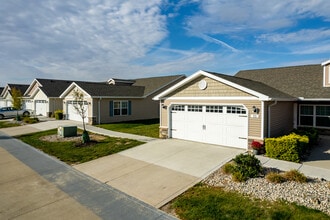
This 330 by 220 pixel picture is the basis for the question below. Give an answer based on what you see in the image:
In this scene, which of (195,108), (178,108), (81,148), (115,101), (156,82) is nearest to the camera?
(81,148)

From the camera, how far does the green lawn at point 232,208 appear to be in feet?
17.8

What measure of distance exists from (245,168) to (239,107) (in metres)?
4.70

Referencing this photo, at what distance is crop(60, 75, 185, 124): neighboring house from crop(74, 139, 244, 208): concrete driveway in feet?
37.0

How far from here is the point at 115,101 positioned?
78.8 feet

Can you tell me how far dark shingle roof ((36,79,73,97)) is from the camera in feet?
102

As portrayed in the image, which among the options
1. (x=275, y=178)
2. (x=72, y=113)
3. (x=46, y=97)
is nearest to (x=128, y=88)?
(x=72, y=113)

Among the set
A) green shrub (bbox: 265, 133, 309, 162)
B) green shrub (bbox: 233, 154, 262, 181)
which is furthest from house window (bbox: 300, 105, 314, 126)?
green shrub (bbox: 233, 154, 262, 181)

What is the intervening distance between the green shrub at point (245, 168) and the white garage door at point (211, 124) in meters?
3.72

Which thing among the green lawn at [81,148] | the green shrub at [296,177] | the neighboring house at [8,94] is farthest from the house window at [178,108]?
the neighboring house at [8,94]

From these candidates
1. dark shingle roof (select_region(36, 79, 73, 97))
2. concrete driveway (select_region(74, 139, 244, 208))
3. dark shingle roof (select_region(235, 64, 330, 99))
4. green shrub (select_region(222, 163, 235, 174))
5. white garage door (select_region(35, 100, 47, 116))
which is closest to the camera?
concrete driveway (select_region(74, 139, 244, 208))

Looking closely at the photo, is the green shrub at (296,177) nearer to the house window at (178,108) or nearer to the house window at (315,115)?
the house window at (178,108)

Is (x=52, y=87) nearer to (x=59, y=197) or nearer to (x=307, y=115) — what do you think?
(x=59, y=197)

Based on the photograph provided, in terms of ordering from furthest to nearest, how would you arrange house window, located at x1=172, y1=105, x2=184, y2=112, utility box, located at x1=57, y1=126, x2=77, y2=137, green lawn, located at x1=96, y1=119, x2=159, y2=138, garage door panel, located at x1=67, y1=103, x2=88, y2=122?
garage door panel, located at x1=67, y1=103, x2=88, y2=122
green lawn, located at x1=96, y1=119, x2=159, y2=138
utility box, located at x1=57, y1=126, x2=77, y2=137
house window, located at x1=172, y1=105, x2=184, y2=112

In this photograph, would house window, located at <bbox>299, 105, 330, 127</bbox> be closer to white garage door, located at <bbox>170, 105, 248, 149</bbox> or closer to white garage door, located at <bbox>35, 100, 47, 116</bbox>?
white garage door, located at <bbox>170, 105, 248, 149</bbox>
